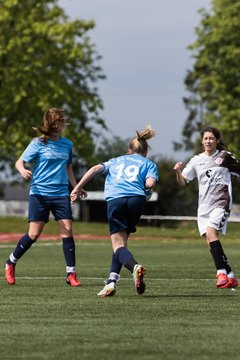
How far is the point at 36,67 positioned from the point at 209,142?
124ft

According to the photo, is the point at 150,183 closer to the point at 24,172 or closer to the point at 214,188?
the point at 214,188

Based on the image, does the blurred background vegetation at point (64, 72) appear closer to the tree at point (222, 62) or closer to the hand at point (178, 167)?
the tree at point (222, 62)

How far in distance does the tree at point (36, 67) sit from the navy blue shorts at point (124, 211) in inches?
1476

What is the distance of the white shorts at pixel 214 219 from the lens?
529 inches

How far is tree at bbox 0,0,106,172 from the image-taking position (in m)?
50.4

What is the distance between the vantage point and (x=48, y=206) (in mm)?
13984

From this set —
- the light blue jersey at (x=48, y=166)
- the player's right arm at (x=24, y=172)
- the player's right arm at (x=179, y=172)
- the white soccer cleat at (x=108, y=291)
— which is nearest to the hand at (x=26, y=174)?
the player's right arm at (x=24, y=172)

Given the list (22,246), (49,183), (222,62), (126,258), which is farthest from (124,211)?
(222,62)

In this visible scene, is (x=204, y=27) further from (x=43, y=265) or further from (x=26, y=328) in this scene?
(x=26, y=328)

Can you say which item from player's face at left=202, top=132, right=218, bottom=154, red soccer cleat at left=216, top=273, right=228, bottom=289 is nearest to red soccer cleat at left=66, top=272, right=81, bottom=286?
red soccer cleat at left=216, top=273, right=228, bottom=289

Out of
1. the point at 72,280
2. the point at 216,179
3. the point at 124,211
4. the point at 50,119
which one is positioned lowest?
the point at 72,280

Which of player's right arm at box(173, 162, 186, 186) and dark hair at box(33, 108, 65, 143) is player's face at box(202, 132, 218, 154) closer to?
player's right arm at box(173, 162, 186, 186)

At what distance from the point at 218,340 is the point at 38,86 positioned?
4291 centimetres

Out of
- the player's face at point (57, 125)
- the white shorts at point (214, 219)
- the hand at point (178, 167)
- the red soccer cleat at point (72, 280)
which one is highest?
the player's face at point (57, 125)
